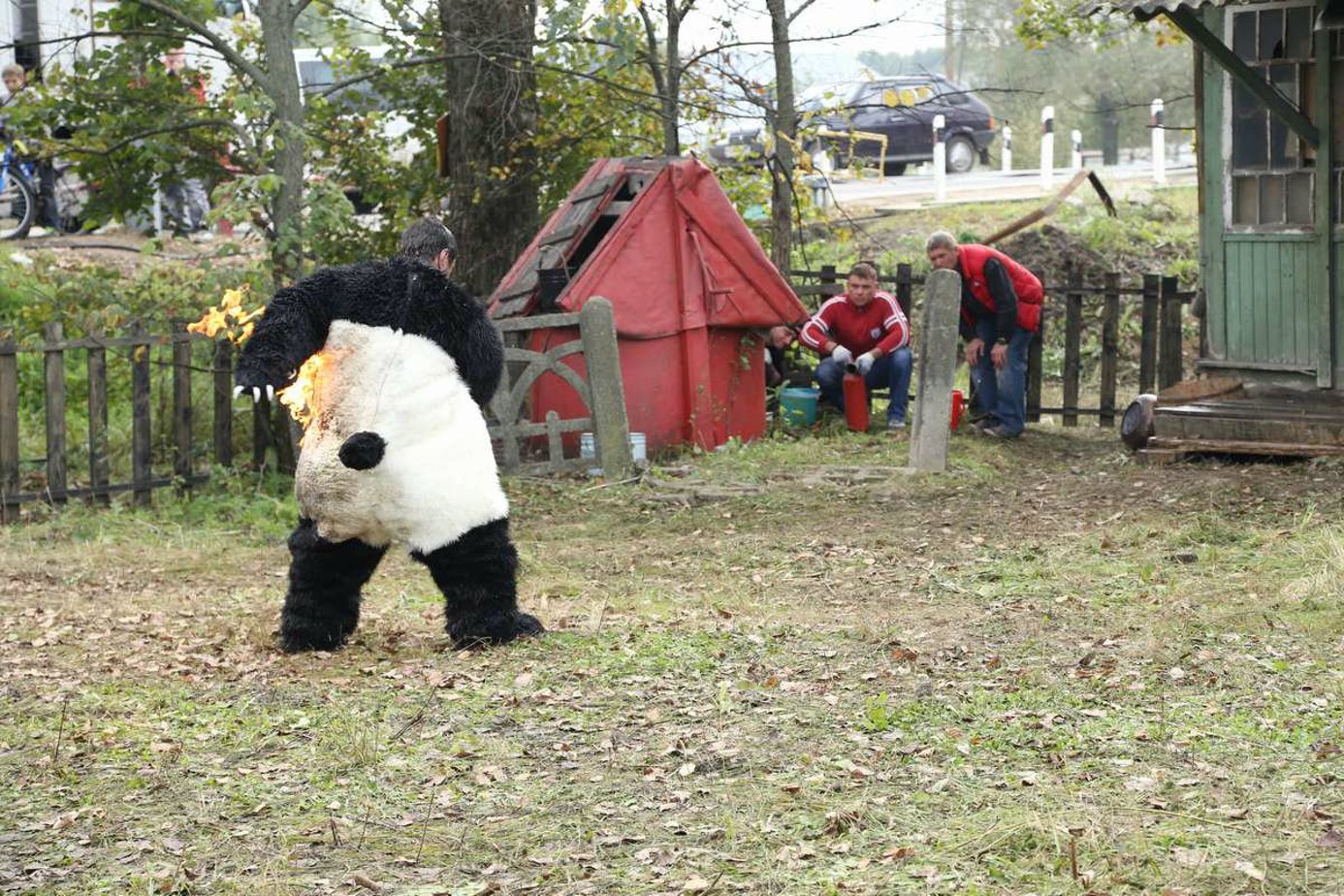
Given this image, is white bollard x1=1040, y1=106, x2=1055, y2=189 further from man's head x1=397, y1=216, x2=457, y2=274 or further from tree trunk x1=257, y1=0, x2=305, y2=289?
man's head x1=397, y1=216, x2=457, y2=274

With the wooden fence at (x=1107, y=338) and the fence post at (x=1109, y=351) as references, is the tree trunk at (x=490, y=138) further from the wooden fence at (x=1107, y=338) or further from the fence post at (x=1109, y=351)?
the fence post at (x=1109, y=351)

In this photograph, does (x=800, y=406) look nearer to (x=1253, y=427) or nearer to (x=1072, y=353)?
(x=1072, y=353)

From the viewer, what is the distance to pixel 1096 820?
475 centimetres

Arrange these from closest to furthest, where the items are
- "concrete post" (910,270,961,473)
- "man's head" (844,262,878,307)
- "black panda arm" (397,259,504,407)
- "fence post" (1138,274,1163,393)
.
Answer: "black panda arm" (397,259,504,407) < "concrete post" (910,270,961,473) < "man's head" (844,262,878,307) < "fence post" (1138,274,1163,393)

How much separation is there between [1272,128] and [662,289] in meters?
4.25

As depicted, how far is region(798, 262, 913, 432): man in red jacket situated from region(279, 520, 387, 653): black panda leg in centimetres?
652

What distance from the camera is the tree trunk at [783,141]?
45.6 feet

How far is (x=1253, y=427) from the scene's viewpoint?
35.8 feet

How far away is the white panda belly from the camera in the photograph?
6.71 metres

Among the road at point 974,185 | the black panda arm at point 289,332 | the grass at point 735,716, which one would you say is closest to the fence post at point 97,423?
the grass at point 735,716

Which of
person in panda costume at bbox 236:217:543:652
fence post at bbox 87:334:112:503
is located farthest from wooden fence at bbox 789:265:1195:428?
person in panda costume at bbox 236:217:543:652

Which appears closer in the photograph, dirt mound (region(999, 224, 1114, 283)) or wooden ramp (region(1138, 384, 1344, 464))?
wooden ramp (region(1138, 384, 1344, 464))

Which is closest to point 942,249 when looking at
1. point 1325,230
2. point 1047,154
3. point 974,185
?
point 1325,230

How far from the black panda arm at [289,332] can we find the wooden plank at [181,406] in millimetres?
5233
